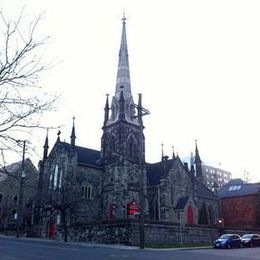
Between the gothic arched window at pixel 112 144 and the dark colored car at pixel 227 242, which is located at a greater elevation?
the gothic arched window at pixel 112 144

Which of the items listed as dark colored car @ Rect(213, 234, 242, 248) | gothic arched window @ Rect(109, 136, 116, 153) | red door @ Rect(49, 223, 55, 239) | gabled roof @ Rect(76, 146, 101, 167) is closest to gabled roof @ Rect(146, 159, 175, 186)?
gothic arched window @ Rect(109, 136, 116, 153)

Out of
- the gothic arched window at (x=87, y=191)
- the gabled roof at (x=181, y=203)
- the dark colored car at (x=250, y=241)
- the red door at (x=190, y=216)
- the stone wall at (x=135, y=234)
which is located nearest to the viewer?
the stone wall at (x=135, y=234)

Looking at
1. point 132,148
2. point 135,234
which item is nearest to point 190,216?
point 132,148

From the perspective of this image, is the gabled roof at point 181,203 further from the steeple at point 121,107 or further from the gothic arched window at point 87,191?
the steeple at point 121,107

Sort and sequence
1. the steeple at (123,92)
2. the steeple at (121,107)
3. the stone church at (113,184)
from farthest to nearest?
the steeple at (123,92)
the steeple at (121,107)
the stone church at (113,184)

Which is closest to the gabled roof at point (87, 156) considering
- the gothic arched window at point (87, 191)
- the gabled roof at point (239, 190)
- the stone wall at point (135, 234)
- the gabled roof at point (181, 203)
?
the gothic arched window at point (87, 191)

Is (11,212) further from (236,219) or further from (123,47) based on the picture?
(236,219)

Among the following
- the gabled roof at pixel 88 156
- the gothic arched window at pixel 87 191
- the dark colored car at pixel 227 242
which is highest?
the gabled roof at pixel 88 156

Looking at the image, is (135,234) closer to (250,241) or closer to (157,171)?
(250,241)

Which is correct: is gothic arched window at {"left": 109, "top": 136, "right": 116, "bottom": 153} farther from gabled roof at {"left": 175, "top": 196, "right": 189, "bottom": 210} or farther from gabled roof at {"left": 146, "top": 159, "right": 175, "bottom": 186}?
gabled roof at {"left": 175, "top": 196, "right": 189, "bottom": 210}

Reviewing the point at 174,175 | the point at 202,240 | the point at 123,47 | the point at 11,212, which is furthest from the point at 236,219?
the point at 11,212

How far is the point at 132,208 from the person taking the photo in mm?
46312

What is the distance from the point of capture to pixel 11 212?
68.8 meters

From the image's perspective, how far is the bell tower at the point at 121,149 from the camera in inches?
1914
